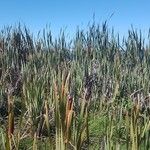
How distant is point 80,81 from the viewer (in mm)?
5840

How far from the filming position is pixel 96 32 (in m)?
7.35

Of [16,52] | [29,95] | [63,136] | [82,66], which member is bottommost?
[63,136]

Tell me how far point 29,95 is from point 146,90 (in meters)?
1.65

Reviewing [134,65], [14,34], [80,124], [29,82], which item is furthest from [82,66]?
[80,124]

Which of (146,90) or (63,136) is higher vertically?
(146,90)

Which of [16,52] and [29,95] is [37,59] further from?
[29,95]

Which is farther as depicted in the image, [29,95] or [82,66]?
[82,66]

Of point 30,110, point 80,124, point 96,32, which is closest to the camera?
point 80,124

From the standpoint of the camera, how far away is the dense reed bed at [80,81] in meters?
4.24

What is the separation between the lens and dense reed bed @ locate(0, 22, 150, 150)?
424 centimetres

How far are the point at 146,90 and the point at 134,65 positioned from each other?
3.50 feet

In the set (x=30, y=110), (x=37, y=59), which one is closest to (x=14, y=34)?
(x=37, y=59)

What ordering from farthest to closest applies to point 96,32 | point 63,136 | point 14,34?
point 14,34 < point 96,32 < point 63,136

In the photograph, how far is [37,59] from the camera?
706cm
